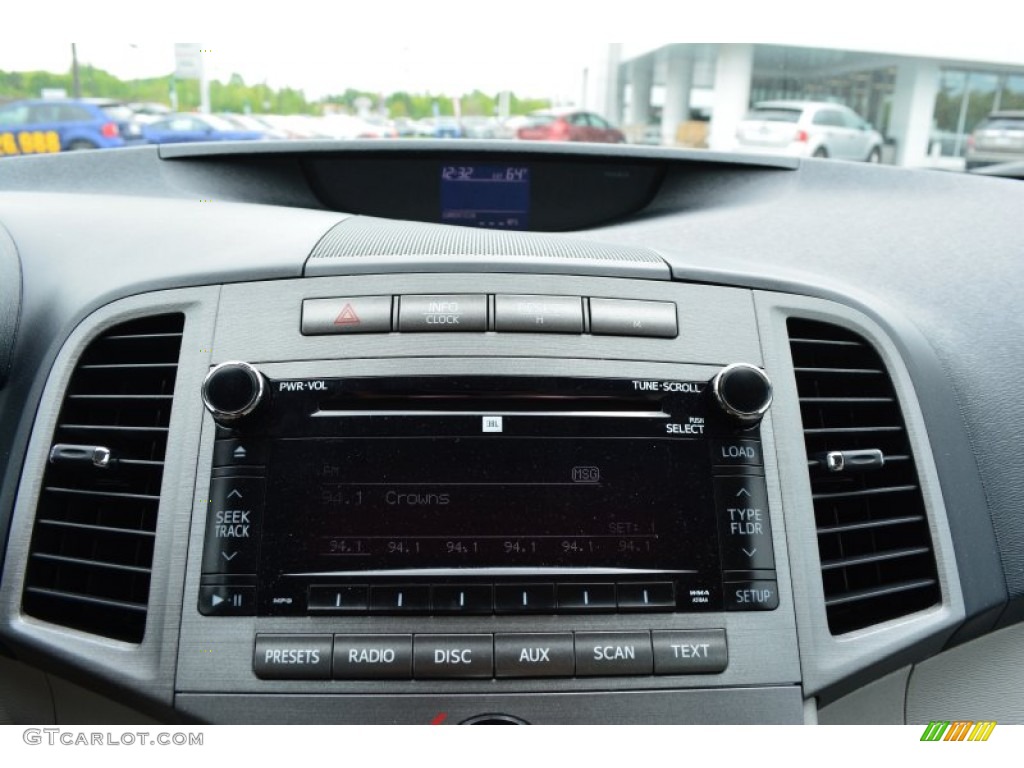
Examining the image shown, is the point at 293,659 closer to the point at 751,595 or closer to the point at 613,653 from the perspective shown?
the point at 613,653

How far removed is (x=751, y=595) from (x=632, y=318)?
1.38 feet

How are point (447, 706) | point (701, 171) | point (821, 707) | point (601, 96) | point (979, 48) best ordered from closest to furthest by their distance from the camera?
point (447, 706) → point (821, 707) → point (979, 48) → point (701, 171) → point (601, 96)

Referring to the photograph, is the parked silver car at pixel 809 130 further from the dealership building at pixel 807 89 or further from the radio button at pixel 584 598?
the radio button at pixel 584 598

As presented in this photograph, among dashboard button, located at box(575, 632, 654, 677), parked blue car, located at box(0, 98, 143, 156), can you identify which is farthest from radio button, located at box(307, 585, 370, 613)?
parked blue car, located at box(0, 98, 143, 156)

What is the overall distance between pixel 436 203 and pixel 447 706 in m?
1.33

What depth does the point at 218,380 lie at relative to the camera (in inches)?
43.7

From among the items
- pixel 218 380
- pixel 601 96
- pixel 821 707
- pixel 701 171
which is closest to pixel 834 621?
pixel 821 707

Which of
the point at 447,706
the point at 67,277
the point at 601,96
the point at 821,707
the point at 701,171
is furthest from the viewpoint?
the point at 601,96

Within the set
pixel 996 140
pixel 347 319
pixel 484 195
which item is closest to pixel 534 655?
pixel 347 319

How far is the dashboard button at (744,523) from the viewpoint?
3.74ft

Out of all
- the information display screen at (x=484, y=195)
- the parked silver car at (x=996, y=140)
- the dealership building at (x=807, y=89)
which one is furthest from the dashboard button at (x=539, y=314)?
the parked silver car at (x=996, y=140)

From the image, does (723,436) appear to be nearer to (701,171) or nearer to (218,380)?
(218,380)

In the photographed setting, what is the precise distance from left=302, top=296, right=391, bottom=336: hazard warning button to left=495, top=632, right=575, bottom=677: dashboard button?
46cm

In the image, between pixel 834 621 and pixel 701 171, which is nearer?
pixel 834 621
